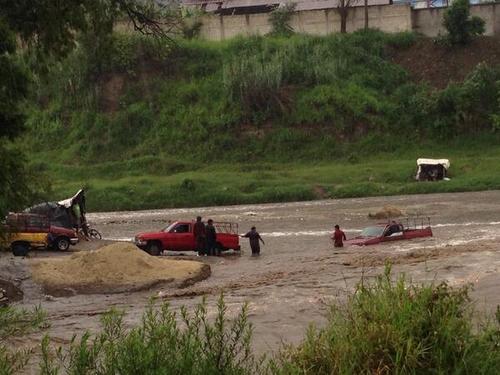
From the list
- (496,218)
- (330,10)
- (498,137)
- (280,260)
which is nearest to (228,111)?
(330,10)

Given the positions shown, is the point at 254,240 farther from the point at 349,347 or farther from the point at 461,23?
the point at 461,23

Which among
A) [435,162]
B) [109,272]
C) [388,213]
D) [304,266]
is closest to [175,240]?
[304,266]

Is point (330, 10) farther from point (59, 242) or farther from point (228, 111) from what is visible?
point (59, 242)

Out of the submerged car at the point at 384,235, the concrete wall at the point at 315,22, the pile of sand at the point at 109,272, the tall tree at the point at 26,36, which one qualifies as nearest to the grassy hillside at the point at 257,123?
the concrete wall at the point at 315,22

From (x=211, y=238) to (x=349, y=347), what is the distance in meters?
21.6

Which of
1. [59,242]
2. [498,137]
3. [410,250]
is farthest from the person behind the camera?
[498,137]

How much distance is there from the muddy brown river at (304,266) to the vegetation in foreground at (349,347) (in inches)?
111

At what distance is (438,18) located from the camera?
2633 inches

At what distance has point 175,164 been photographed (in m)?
56.6

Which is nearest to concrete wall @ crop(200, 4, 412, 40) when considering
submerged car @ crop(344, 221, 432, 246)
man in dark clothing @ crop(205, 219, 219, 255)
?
submerged car @ crop(344, 221, 432, 246)

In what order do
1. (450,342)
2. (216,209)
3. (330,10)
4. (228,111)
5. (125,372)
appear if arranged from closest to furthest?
(125,372), (450,342), (216,209), (228,111), (330,10)

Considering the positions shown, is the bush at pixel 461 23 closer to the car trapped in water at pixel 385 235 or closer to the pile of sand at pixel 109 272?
the car trapped in water at pixel 385 235

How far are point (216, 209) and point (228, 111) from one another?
1590 cm

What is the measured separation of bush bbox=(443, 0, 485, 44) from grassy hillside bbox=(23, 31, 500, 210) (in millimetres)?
3446
